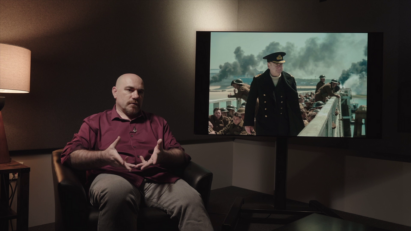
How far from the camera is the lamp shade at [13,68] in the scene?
5.57ft

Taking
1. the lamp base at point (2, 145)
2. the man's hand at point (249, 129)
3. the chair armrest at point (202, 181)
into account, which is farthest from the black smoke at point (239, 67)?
the lamp base at point (2, 145)

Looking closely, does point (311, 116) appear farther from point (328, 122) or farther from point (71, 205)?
point (71, 205)

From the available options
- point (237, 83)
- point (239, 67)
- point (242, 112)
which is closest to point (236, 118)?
point (242, 112)

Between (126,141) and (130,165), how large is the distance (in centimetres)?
33

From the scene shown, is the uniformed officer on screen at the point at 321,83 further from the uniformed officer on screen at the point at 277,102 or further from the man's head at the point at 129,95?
the man's head at the point at 129,95

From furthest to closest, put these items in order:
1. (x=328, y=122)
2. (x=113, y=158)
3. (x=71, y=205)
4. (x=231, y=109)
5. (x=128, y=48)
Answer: (x=128, y=48) → (x=231, y=109) → (x=328, y=122) → (x=113, y=158) → (x=71, y=205)

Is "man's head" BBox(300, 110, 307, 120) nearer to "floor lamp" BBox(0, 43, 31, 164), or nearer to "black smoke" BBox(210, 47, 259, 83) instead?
"black smoke" BBox(210, 47, 259, 83)

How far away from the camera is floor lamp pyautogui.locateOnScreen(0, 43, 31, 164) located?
1701 mm

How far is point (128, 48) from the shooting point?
2.69m

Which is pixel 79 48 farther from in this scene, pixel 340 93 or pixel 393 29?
pixel 393 29

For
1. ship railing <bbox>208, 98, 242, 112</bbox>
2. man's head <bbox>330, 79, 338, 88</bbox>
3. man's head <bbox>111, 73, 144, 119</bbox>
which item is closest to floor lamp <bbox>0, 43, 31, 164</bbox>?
man's head <bbox>111, 73, 144, 119</bbox>

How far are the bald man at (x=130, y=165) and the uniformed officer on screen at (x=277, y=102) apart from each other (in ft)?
2.49

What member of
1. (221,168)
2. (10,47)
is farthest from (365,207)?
(10,47)

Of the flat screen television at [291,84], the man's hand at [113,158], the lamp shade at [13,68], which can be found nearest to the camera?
the man's hand at [113,158]
